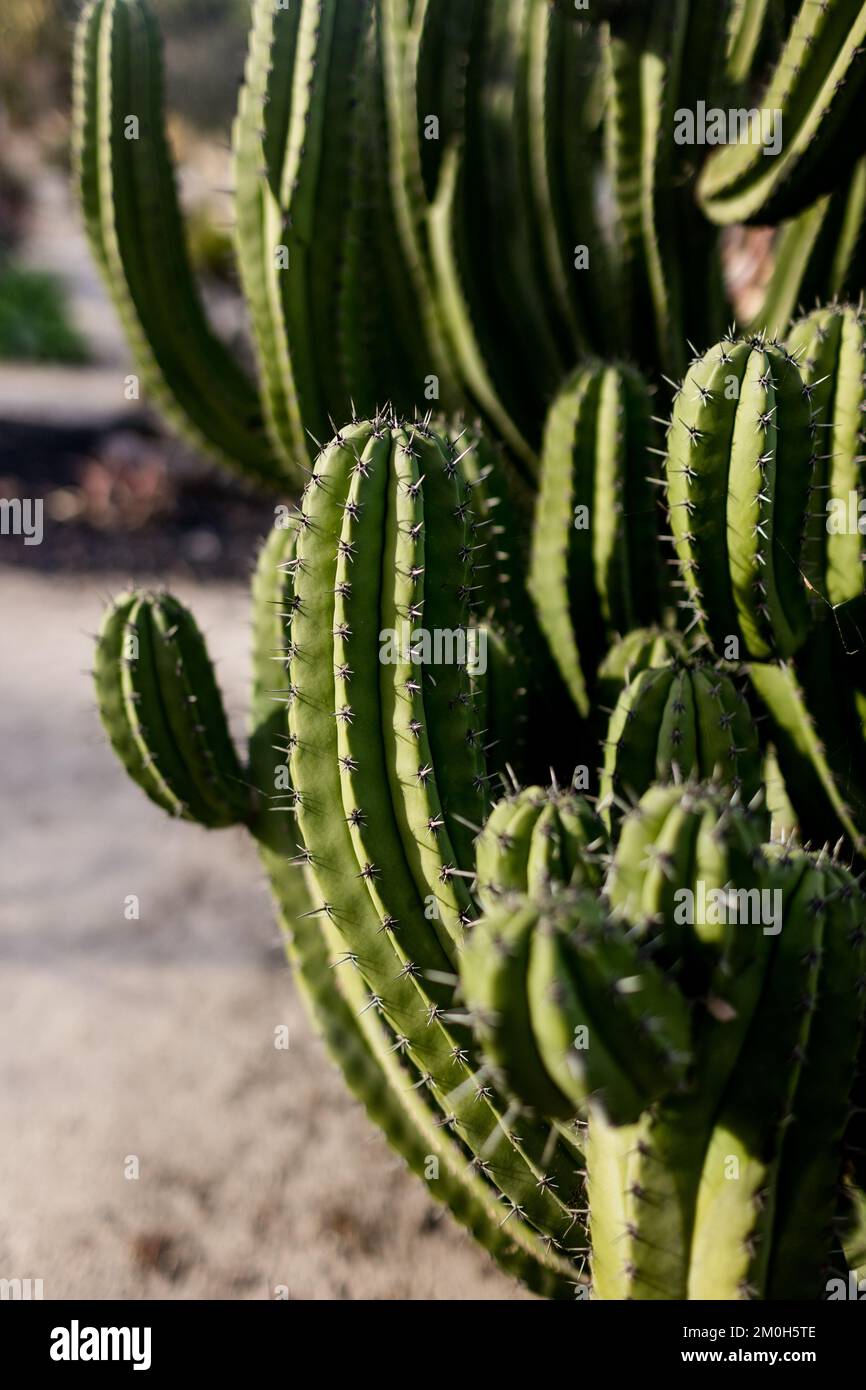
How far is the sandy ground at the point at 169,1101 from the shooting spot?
2717mm

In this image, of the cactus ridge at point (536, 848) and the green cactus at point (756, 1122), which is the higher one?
the cactus ridge at point (536, 848)

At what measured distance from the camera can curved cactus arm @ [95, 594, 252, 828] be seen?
8.98 feet

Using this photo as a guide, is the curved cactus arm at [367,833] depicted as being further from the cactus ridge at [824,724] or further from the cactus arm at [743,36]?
the cactus arm at [743,36]

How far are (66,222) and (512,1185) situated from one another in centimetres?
2406

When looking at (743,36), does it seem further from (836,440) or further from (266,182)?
(836,440)

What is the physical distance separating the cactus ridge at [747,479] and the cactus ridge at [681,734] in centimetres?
19

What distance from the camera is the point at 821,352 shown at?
2318 mm

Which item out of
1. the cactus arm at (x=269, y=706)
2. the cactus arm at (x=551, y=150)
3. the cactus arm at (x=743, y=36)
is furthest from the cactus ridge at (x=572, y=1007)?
the cactus arm at (x=743, y=36)

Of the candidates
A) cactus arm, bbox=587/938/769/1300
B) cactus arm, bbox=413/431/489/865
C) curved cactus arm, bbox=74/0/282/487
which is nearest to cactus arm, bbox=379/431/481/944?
cactus arm, bbox=413/431/489/865

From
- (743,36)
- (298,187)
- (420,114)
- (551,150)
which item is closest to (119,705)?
(298,187)

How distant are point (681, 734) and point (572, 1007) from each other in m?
0.88

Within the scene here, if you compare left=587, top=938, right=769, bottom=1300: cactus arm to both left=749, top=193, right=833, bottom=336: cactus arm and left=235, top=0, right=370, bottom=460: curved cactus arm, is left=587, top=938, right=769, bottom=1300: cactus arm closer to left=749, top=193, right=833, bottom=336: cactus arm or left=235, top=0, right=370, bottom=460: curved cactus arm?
left=235, top=0, right=370, bottom=460: curved cactus arm

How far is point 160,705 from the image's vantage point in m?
2.76

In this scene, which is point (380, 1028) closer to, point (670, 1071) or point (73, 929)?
point (670, 1071)
